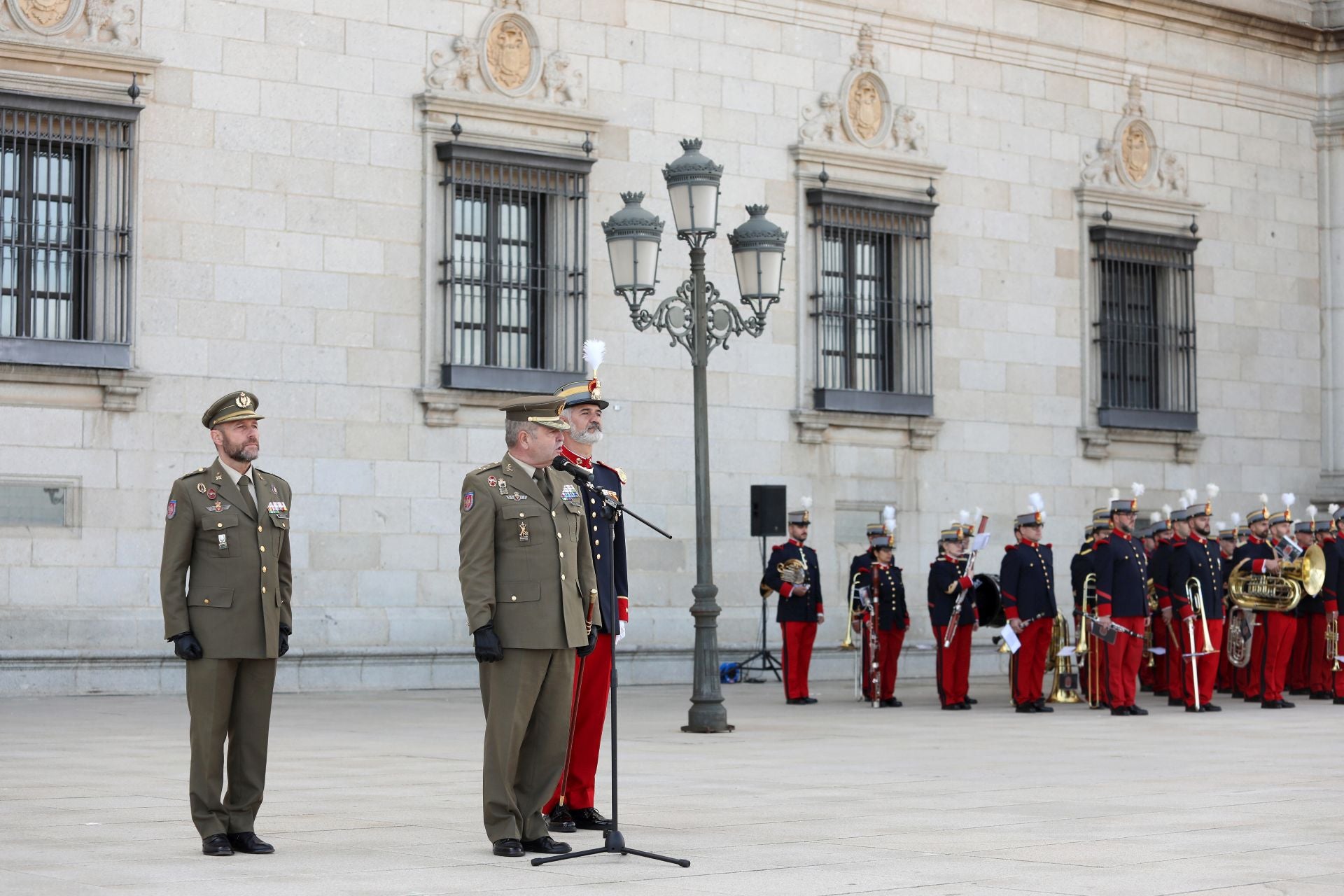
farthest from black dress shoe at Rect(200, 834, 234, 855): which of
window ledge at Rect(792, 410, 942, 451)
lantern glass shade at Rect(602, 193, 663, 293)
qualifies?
window ledge at Rect(792, 410, 942, 451)

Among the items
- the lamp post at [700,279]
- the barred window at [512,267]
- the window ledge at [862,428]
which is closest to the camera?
the lamp post at [700,279]

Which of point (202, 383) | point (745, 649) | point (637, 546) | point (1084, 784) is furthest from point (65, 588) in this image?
point (1084, 784)

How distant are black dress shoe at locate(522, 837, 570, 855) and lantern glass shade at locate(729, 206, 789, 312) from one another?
8401 mm

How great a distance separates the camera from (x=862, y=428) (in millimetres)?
23656

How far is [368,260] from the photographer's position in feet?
66.1

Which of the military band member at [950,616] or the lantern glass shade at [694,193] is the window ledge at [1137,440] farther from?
the lantern glass shade at [694,193]

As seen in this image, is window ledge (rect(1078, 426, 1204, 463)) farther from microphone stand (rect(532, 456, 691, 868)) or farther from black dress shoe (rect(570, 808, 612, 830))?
microphone stand (rect(532, 456, 691, 868))

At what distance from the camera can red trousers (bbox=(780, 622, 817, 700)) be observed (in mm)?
19984

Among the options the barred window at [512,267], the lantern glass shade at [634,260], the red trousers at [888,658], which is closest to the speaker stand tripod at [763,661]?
the red trousers at [888,658]

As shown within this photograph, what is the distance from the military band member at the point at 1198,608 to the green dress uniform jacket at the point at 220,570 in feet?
39.2

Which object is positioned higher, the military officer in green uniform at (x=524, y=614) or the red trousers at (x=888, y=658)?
the military officer in green uniform at (x=524, y=614)

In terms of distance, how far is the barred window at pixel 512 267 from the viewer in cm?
2059

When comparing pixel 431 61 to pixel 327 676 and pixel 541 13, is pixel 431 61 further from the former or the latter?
pixel 327 676

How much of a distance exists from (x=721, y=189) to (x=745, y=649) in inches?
200
